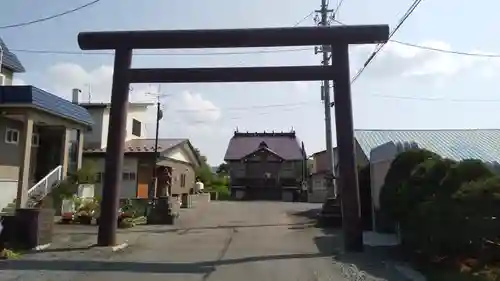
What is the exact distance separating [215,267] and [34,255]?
4.57m

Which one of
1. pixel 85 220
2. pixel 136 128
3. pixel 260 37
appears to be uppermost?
pixel 136 128

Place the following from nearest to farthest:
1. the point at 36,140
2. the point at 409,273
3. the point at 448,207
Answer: the point at 448,207 < the point at 409,273 < the point at 36,140

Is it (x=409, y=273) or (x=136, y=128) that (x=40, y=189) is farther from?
(x=409, y=273)

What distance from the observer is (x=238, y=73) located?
1294cm

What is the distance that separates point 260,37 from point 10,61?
1437 centimetres

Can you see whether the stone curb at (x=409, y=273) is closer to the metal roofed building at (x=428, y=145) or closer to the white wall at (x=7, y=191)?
the metal roofed building at (x=428, y=145)

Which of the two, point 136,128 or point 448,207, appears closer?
point 448,207

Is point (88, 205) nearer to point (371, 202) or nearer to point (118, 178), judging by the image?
point (118, 178)

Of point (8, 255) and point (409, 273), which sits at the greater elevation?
point (8, 255)

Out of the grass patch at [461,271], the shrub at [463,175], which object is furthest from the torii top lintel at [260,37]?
the grass patch at [461,271]

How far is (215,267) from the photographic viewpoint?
10.1 m

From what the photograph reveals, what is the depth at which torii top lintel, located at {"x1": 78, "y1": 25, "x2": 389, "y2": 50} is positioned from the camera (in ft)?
40.9

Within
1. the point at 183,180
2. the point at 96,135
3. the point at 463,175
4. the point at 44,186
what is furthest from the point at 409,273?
the point at 183,180

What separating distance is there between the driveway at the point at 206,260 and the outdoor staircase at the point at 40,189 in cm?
535
